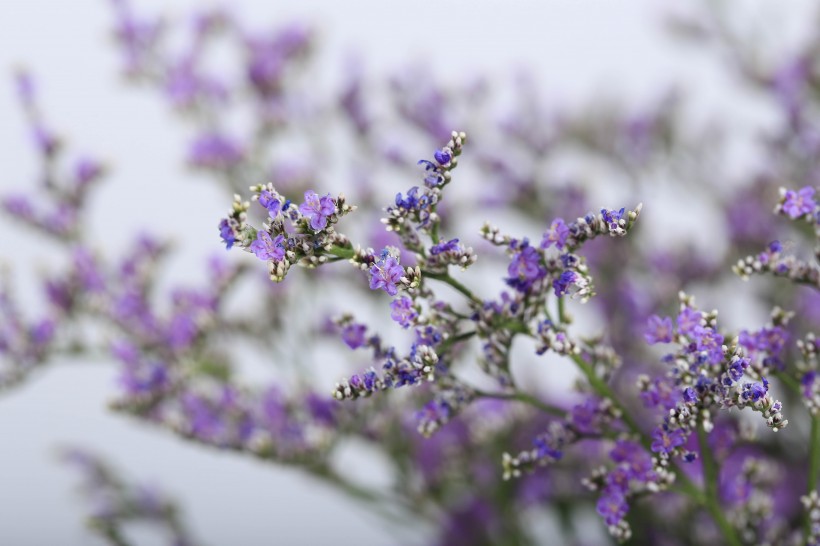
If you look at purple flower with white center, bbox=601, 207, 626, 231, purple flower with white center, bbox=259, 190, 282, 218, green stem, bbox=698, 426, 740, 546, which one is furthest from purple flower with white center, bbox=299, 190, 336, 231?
green stem, bbox=698, 426, 740, 546

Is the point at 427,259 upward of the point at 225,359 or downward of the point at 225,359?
downward

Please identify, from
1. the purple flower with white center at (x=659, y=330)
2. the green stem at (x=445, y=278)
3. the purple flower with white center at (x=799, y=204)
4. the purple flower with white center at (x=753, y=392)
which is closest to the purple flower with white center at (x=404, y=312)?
the green stem at (x=445, y=278)

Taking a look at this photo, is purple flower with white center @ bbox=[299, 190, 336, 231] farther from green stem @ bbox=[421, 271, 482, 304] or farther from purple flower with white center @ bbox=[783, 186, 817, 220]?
purple flower with white center @ bbox=[783, 186, 817, 220]

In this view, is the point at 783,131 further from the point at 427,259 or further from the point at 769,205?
the point at 427,259

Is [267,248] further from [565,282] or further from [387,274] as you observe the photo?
[565,282]

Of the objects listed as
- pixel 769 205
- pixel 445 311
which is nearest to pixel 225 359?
pixel 445 311
